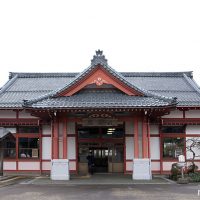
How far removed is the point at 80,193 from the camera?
1631cm

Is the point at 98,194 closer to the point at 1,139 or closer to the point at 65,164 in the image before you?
the point at 65,164

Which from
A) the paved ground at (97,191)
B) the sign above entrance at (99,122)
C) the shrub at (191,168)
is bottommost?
the paved ground at (97,191)

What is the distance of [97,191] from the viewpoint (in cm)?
1689

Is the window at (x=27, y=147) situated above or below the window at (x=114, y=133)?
below

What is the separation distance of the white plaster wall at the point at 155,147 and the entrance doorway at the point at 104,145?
6.45ft

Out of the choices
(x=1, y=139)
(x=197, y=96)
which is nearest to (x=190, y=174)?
(x=197, y=96)

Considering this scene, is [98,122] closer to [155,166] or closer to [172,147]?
[155,166]

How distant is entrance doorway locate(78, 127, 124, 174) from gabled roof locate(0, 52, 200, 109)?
336 cm

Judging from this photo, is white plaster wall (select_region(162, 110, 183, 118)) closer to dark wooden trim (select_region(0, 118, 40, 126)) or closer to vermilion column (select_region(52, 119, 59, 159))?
vermilion column (select_region(52, 119, 59, 159))

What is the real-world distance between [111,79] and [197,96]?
6914 millimetres

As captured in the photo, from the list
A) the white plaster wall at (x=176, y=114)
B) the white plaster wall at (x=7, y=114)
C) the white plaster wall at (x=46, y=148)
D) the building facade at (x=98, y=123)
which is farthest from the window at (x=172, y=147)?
the white plaster wall at (x=7, y=114)

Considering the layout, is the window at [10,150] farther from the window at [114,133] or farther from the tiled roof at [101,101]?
the window at [114,133]

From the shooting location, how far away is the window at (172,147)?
2522cm

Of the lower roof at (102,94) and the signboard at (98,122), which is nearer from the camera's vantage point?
the lower roof at (102,94)
